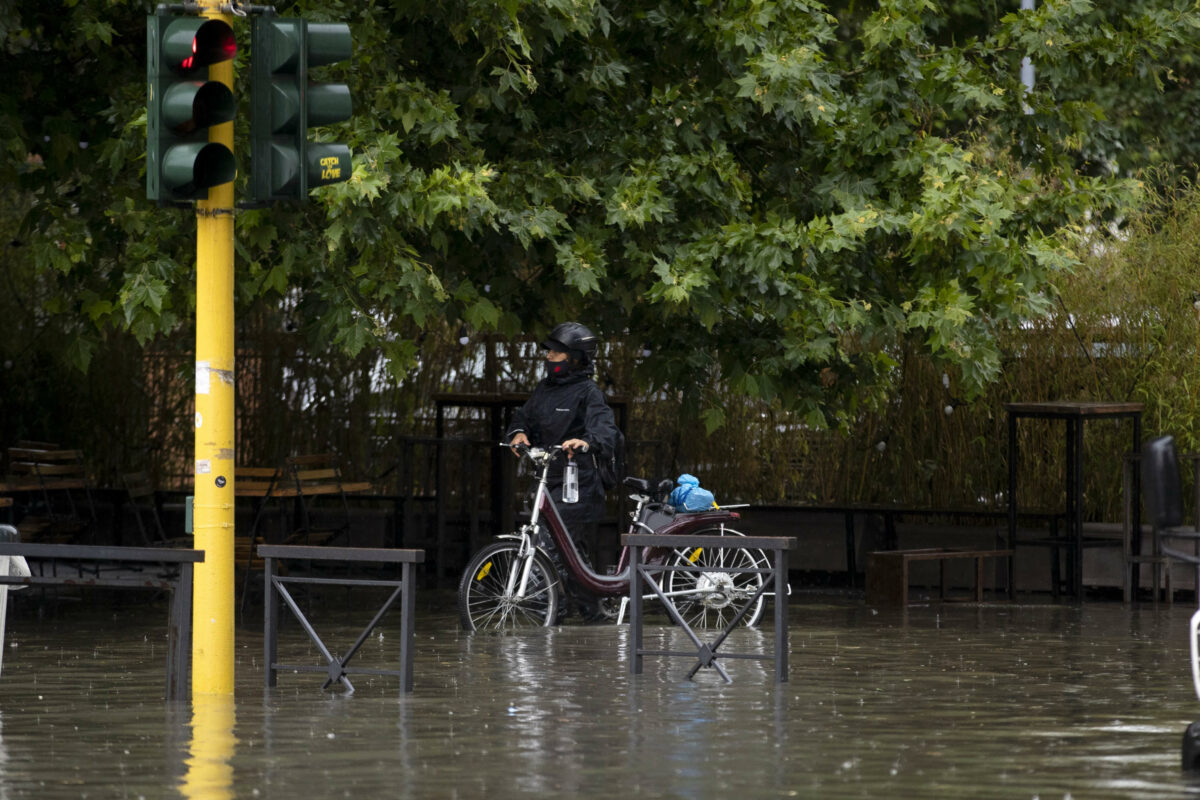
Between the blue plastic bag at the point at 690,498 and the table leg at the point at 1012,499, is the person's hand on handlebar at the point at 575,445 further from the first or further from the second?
the table leg at the point at 1012,499

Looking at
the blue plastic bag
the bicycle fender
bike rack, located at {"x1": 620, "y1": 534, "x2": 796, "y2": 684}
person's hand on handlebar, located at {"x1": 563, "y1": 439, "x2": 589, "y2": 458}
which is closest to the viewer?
bike rack, located at {"x1": 620, "y1": 534, "x2": 796, "y2": 684}

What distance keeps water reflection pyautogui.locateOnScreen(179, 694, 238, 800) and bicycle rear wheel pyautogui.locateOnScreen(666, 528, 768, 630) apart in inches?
181

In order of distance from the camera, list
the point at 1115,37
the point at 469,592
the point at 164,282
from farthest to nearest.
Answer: the point at 1115,37
the point at 469,592
the point at 164,282

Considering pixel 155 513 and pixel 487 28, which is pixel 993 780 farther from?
pixel 155 513

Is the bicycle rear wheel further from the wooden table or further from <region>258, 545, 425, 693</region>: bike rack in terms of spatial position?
<region>258, 545, 425, 693</region>: bike rack

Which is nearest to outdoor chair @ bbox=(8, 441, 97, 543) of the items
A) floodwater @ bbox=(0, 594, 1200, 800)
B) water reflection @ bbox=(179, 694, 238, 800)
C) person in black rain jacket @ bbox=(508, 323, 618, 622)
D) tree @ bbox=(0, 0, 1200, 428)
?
tree @ bbox=(0, 0, 1200, 428)

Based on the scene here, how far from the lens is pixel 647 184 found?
1377cm

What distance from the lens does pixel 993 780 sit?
7418 mm

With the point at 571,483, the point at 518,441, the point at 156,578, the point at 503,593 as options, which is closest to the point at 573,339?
the point at 518,441

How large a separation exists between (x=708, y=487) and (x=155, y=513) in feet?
16.1

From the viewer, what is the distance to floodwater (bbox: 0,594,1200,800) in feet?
24.1

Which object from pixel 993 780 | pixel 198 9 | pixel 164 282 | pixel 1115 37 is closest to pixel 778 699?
pixel 993 780

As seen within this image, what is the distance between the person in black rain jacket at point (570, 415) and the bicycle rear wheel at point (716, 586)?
0.75 metres

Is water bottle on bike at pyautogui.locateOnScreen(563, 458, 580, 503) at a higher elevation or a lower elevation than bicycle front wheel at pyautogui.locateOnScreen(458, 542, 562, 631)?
higher
